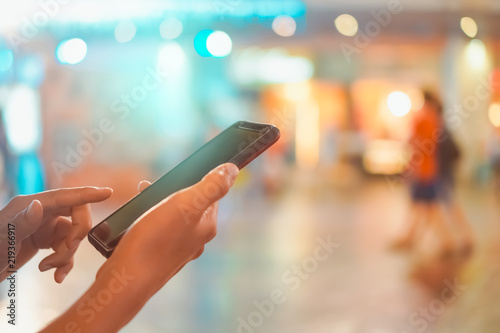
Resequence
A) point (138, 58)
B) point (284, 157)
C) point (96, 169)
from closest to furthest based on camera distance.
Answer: point (96, 169) → point (138, 58) → point (284, 157)

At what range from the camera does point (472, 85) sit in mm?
10250

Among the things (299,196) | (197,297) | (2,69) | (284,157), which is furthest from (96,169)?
(197,297)

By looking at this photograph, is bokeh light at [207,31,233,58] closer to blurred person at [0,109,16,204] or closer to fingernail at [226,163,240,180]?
blurred person at [0,109,16,204]

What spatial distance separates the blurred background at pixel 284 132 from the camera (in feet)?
11.6

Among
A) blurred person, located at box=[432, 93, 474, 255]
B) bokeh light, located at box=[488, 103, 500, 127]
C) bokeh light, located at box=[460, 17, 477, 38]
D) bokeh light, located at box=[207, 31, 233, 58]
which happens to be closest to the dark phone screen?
blurred person, located at box=[432, 93, 474, 255]

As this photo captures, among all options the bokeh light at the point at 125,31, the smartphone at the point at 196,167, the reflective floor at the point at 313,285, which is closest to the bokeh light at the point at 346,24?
the bokeh light at the point at 125,31

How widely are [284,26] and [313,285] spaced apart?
19.7ft

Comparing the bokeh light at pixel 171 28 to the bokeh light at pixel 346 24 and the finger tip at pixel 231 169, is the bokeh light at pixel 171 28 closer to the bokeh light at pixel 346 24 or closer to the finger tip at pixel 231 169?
the bokeh light at pixel 346 24

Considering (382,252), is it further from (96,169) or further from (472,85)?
(472,85)

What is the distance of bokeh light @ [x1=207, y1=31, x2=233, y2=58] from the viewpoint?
29.2ft

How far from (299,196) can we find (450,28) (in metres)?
3.85

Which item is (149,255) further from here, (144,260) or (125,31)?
(125,31)

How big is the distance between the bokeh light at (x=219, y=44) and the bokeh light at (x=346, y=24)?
1794 mm

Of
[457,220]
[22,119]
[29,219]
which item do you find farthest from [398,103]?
[29,219]
